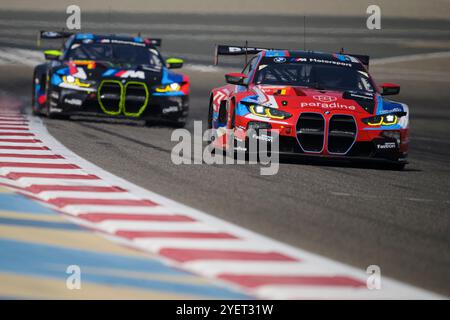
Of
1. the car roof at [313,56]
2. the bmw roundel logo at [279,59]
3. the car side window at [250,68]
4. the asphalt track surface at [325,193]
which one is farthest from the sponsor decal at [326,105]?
the car roof at [313,56]

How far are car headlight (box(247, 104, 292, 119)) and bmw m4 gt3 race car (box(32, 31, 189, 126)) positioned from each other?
15.1ft

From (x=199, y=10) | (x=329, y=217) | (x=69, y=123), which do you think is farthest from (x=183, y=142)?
(x=199, y=10)

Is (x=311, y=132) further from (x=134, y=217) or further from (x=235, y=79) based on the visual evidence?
(x=134, y=217)

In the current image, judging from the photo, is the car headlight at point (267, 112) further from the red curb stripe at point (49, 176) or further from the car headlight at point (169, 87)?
the car headlight at point (169, 87)

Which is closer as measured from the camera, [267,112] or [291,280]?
[291,280]

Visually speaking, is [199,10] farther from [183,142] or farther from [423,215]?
[423,215]

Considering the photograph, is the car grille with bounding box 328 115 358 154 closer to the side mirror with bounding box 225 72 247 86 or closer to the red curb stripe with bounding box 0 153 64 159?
the side mirror with bounding box 225 72 247 86

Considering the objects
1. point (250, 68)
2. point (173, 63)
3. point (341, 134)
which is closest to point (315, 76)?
point (250, 68)

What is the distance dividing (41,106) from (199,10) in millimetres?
28912

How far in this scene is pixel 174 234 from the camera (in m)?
7.48

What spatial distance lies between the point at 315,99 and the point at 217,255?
634cm

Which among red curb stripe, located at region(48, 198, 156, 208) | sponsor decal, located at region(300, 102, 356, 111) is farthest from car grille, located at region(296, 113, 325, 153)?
red curb stripe, located at region(48, 198, 156, 208)

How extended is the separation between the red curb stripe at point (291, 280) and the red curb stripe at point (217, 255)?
0.47 metres

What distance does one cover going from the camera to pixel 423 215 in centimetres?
923
